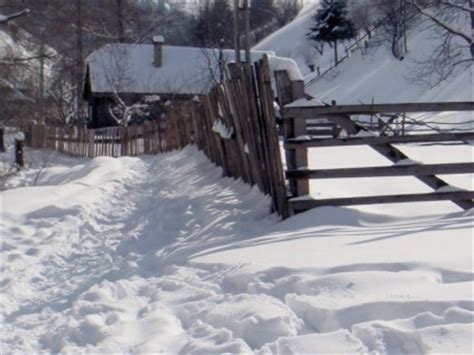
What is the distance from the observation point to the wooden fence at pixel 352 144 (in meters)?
6.39

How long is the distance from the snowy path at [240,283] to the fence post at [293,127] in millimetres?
363

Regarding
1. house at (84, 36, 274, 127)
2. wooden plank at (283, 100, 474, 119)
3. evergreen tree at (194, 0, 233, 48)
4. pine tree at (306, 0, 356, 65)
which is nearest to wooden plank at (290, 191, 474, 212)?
wooden plank at (283, 100, 474, 119)

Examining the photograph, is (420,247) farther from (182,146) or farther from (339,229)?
(182,146)

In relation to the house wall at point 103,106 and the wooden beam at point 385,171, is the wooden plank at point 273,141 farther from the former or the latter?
the house wall at point 103,106

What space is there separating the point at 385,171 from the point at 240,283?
250cm

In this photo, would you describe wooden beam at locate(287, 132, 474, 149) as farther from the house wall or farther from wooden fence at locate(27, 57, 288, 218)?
the house wall

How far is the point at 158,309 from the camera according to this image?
4.30 meters

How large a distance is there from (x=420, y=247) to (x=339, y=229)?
3.86 ft

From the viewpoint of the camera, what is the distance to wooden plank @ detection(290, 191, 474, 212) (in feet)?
21.0

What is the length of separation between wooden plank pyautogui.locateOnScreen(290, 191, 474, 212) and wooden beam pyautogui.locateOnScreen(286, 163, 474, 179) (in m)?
0.22

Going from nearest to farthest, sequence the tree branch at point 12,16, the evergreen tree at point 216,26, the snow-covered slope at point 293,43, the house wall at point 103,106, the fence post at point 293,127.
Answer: the fence post at point 293,127
the tree branch at point 12,16
the house wall at point 103,106
the evergreen tree at point 216,26
the snow-covered slope at point 293,43

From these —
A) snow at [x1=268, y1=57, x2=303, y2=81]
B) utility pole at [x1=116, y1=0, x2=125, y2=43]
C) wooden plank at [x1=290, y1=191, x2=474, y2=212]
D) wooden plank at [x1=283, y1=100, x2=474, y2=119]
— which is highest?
utility pole at [x1=116, y1=0, x2=125, y2=43]

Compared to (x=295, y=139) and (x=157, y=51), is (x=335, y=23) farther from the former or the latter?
(x=295, y=139)

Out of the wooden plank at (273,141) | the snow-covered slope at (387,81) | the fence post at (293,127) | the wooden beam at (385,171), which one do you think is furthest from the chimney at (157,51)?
the wooden beam at (385,171)
